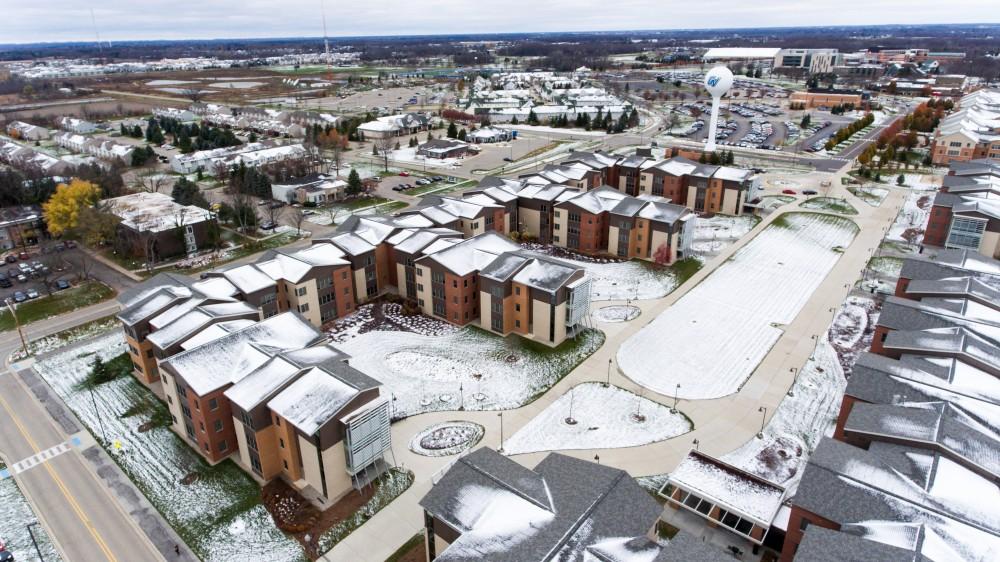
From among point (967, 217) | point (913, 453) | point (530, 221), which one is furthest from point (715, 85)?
point (913, 453)

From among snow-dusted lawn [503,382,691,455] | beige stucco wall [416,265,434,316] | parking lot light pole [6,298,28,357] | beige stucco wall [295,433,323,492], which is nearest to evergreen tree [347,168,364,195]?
beige stucco wall [416,265,434,316]

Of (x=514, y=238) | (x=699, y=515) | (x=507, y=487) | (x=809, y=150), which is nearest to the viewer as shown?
(x=507, y=487)

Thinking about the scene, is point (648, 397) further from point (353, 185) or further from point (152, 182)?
point (152, 182)

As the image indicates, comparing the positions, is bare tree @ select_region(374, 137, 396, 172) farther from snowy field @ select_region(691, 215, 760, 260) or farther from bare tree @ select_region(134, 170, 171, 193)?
snowy field @ select_region(691, 215, 760, 260)

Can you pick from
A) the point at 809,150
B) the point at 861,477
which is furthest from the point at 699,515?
the point at 809,150

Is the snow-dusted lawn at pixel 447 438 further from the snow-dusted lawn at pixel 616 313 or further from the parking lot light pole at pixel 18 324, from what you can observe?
the parking lot light pole at pixel 18 324

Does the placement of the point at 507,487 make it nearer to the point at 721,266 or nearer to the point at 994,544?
the point at 994,544
